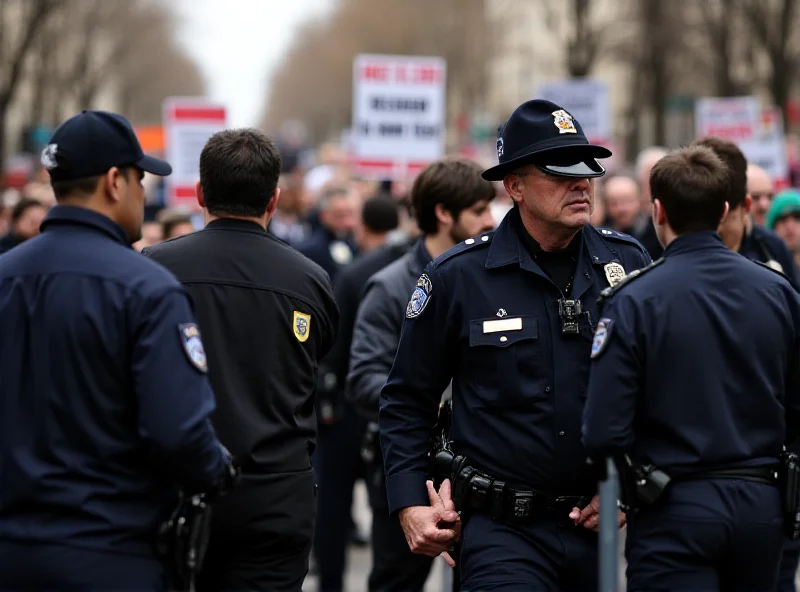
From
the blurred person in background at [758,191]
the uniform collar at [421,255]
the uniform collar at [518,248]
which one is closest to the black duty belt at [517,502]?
the uniform collar at [518,248]

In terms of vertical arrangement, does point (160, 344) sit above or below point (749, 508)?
above

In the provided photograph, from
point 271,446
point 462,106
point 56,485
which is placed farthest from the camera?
point 462,106

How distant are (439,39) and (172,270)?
54.0 meters

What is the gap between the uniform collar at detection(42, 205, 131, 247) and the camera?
13.6 feet

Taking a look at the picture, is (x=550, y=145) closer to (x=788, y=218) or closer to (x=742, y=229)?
(x=742, y=229)

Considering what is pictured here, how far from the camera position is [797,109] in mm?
41812

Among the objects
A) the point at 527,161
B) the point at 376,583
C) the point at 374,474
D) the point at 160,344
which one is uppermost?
the point at 527,161

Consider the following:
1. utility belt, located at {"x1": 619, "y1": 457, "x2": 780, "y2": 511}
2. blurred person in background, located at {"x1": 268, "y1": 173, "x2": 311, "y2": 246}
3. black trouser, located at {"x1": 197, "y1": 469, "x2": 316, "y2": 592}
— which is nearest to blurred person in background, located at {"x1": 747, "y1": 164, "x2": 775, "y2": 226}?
utility belt, located at {"x1": 619, "y1": 457, "x2": 780, "y2": 511}

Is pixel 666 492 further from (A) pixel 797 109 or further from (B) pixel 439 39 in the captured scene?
(B) pixel 439 39

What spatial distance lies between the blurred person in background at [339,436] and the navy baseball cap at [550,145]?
3053 millimetres

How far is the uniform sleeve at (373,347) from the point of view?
21.7 feet

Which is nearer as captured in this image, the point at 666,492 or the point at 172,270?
the point at 666,492

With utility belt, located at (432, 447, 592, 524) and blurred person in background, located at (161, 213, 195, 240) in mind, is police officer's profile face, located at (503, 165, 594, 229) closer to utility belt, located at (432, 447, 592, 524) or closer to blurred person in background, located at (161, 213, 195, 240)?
utility belt, located at (432, 447, 592, 524)

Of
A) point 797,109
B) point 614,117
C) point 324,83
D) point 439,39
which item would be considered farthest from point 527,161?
point 324,83
